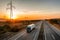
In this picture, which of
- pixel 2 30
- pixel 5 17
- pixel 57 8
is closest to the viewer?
pixel 5 17

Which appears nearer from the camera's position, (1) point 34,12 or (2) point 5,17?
(2) point 5,17

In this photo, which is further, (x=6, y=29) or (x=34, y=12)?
(x=6, y=29)

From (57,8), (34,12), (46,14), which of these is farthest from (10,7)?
(57,8)

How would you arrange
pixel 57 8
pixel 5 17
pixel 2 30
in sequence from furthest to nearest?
A: pixel 2 30, pixel 57 8, pixel 5 17

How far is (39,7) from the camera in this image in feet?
85.9

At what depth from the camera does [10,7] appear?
25719mm

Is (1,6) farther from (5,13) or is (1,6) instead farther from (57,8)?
(57,8)

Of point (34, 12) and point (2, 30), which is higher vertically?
point (34, 12)

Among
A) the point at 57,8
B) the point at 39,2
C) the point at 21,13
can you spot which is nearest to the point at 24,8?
the point at 21,13

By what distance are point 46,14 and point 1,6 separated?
7.39 metres

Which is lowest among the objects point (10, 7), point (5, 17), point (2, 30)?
point (2, 30)

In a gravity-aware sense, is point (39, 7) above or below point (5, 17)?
above

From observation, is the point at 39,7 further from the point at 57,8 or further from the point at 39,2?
the point at 57,8

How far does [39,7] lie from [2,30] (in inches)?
314
